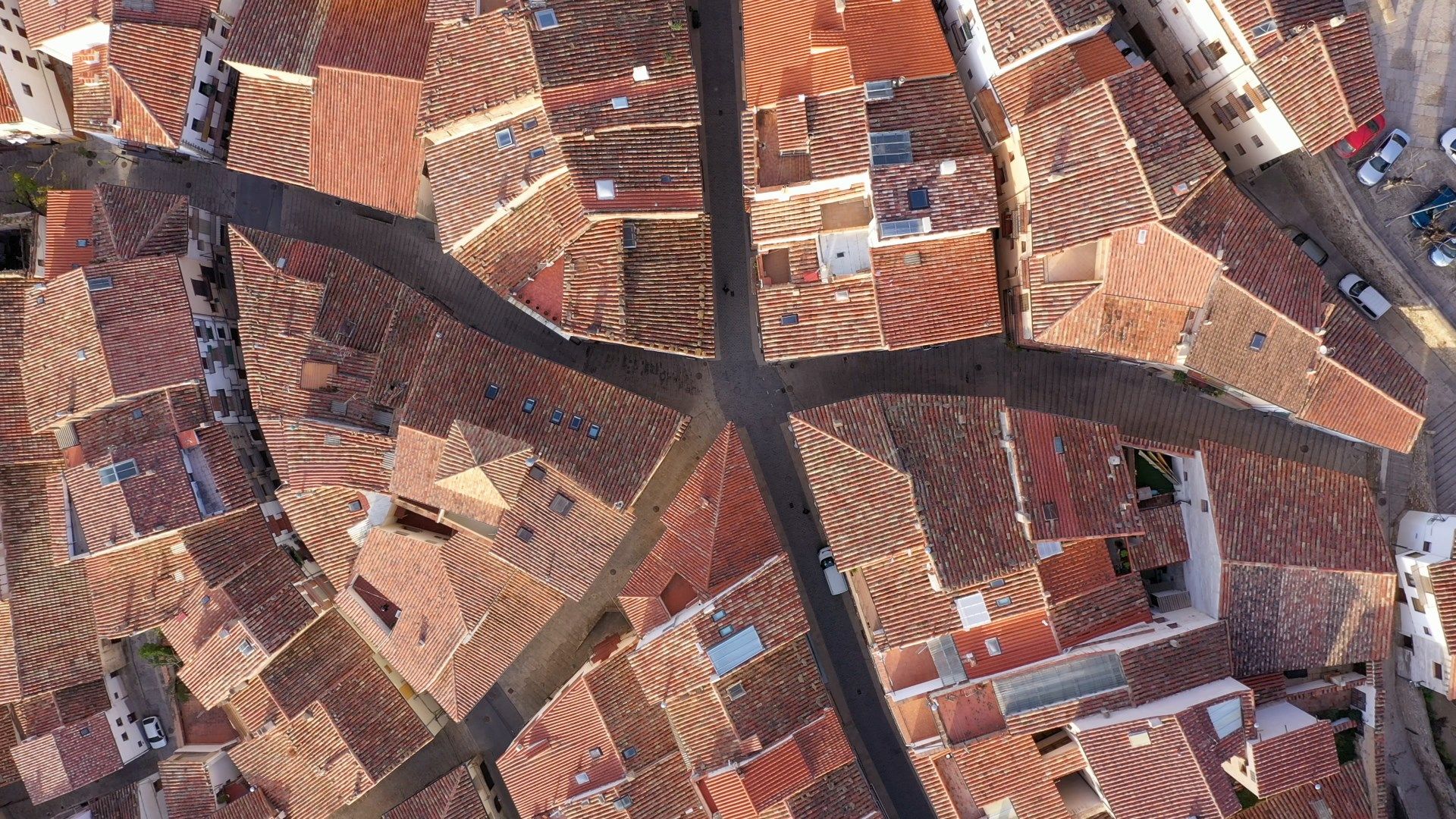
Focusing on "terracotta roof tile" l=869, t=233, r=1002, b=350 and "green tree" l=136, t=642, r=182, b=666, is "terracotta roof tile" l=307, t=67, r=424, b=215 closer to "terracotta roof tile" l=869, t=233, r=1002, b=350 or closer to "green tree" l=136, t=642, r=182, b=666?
"terracotta roof tile" l=869, t=233, r=1002, b=350

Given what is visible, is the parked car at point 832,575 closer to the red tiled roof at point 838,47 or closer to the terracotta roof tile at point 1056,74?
the red tiled roof at point 838,47

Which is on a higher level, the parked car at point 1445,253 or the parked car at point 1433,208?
the parked car at point 1433,208

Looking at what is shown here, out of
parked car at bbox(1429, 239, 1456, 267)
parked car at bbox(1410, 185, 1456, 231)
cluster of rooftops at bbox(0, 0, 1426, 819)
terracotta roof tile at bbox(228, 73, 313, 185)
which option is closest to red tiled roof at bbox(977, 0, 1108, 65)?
cluster of rooftops at bbox(0, 0, 1426, 819)

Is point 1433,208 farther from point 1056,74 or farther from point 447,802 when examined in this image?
point 447,802

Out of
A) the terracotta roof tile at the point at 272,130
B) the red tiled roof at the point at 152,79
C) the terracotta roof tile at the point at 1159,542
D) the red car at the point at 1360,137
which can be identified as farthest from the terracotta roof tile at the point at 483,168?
the red car at the point at 1360,137

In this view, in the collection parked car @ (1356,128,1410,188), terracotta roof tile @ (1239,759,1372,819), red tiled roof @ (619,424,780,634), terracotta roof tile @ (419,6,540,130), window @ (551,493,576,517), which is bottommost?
terracotta roof tile @ (1239,759,1372,819)

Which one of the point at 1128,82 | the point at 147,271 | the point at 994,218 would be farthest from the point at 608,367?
the point at 1128,82

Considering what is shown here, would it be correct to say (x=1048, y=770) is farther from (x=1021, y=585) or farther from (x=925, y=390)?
(x=925, y=390)
